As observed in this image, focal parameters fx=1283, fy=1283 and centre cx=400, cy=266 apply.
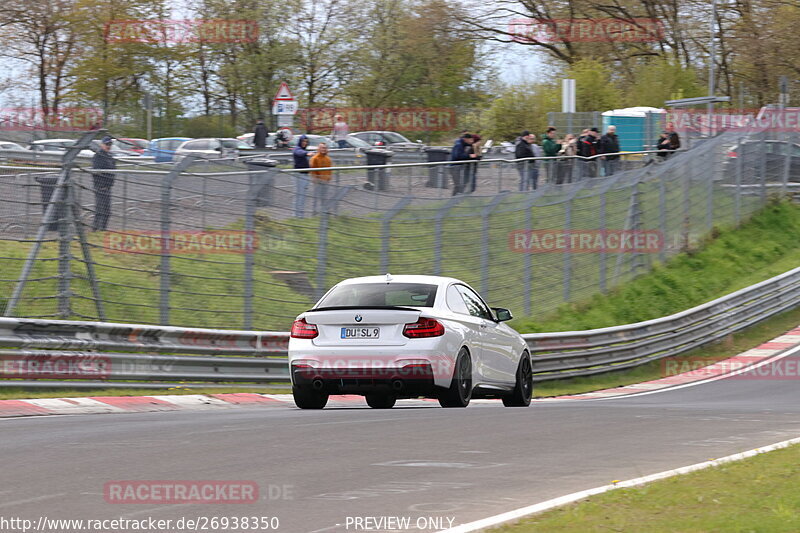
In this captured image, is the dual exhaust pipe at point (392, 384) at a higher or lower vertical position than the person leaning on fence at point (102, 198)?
lower

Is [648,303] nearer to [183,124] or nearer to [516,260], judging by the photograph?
[516,260]

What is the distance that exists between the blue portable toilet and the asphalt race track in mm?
31774

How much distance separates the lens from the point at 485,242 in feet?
69.2

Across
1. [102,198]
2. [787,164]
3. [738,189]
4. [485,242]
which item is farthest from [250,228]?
[787,164]

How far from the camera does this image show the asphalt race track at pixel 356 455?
6914 mm

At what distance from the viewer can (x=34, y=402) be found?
41.1 ft

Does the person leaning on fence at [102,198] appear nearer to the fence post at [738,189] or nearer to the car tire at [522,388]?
the car tire at [522,388]

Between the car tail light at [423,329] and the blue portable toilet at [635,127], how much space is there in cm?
3269

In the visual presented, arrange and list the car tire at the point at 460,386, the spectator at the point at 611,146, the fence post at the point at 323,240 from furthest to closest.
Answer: the spectator at the point at 611,146 < the fence post at the point at 323,240 < the car tire at the point at 460,386

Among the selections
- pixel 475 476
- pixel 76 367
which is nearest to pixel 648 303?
pixel 76 367

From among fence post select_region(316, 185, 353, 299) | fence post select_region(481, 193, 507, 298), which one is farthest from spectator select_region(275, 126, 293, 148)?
fence post select_region(316, 185, 353, 299)

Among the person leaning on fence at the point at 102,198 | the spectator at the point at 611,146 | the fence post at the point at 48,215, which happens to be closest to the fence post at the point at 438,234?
the person leaning on fence at the point at 102,198

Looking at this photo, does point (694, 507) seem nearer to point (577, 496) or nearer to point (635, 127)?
point (577, 496)

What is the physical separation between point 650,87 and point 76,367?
143ft
